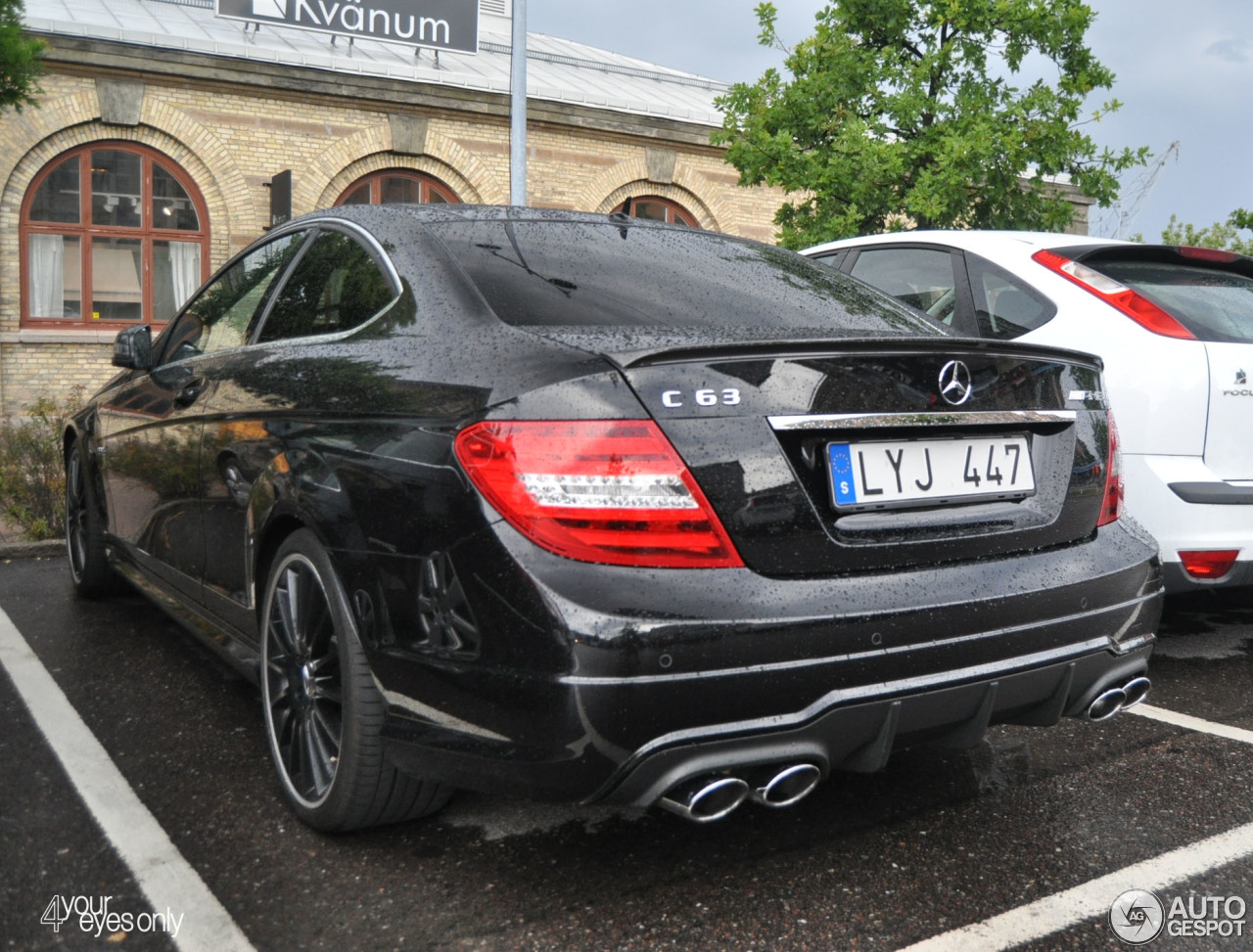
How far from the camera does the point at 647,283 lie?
279 cm

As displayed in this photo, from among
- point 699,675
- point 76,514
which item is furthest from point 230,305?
point 699,675

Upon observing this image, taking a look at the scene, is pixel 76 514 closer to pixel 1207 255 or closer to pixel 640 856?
pixel 640 856

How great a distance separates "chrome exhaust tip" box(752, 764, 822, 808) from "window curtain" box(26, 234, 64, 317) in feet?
56.1

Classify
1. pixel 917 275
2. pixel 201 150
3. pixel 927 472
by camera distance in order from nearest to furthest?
pixel 927 472, pixel 917 275, pixel 201 150

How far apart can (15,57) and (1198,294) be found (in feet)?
27.5

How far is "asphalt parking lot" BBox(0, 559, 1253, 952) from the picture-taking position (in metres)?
2.30

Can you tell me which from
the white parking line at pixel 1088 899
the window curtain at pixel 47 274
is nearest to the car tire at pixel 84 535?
the white parking line at pixel 1088 899

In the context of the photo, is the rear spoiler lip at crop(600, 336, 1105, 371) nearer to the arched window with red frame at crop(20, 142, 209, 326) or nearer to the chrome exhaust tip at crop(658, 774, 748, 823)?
the chrome exhaust tip at crop(658, 774, 748, 823)

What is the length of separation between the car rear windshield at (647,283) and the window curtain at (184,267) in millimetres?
15796

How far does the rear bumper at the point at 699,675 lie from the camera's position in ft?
6.64

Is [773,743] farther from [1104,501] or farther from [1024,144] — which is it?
[1024,144]

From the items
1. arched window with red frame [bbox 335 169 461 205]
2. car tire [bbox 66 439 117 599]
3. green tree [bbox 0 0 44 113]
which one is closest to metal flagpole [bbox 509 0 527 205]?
green tree [bbox 0 0 44 113]

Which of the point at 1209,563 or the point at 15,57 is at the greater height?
the point at 15,57

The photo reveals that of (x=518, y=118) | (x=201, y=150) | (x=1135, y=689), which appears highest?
(x=201, y=150)
